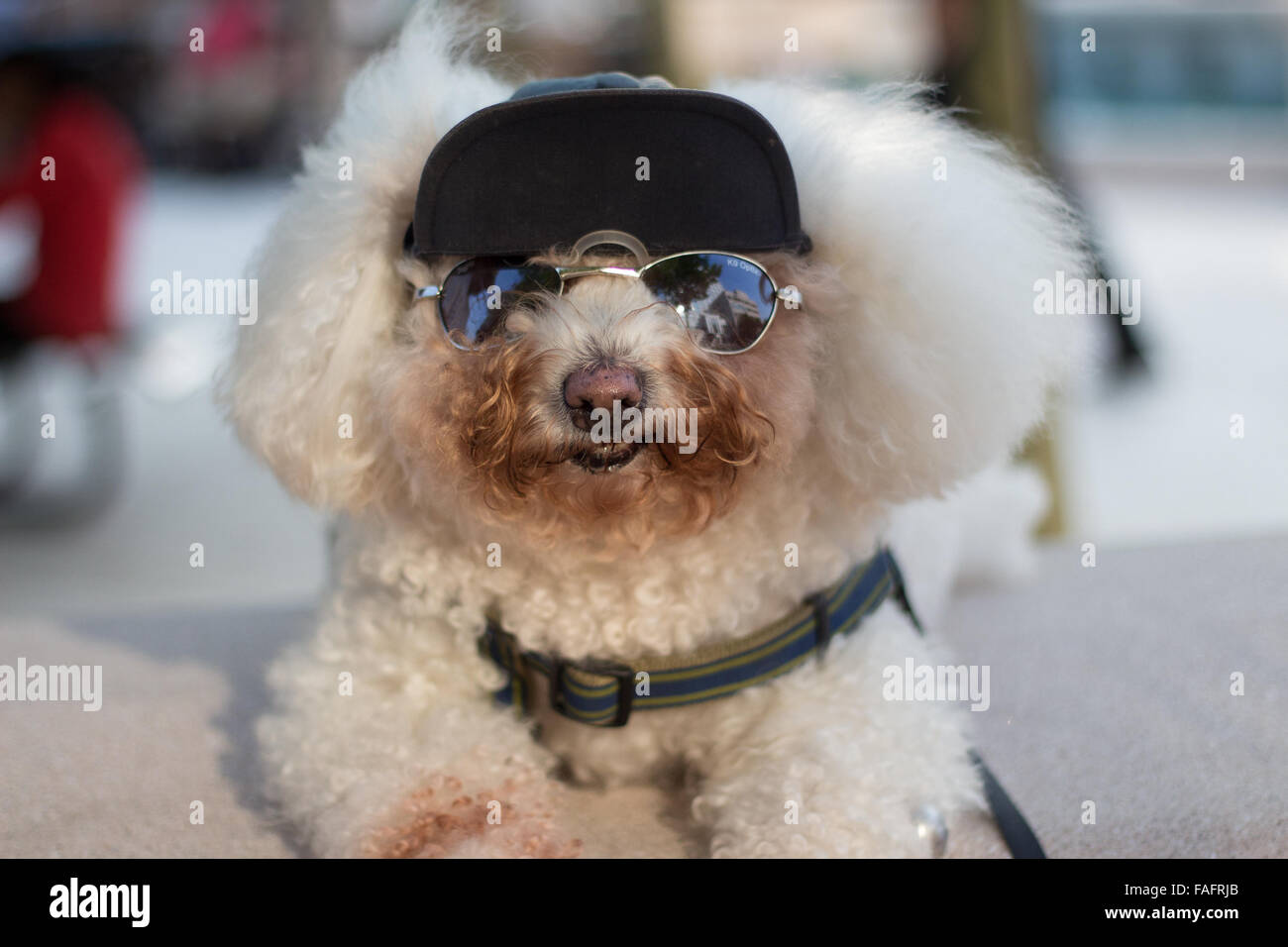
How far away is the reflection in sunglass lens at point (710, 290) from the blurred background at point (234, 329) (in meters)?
0.40

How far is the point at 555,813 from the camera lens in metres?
1.30

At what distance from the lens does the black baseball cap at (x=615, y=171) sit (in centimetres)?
122

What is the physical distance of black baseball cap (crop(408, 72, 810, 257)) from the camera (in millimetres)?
1225

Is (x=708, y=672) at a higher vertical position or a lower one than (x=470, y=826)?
higher

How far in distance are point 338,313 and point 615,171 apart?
38 cm

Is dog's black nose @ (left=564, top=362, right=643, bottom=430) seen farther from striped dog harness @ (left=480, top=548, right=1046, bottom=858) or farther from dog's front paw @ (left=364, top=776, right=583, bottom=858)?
dog's front paw @ (left=364, top=776, right=583, bottom=858)

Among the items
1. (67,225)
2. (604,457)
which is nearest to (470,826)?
(604,457)

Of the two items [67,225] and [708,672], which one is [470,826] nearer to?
[708,672]

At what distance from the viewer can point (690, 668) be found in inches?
52.3

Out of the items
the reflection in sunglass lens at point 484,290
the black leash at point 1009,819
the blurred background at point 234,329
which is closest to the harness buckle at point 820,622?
the black leash at point 1009,819

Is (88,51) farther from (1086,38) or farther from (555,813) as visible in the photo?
(555,813)

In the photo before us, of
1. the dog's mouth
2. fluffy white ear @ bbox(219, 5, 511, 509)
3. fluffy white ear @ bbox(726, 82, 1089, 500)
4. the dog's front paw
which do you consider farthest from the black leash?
fluffy white ear @ bbox(219, 5, 511, 509)
